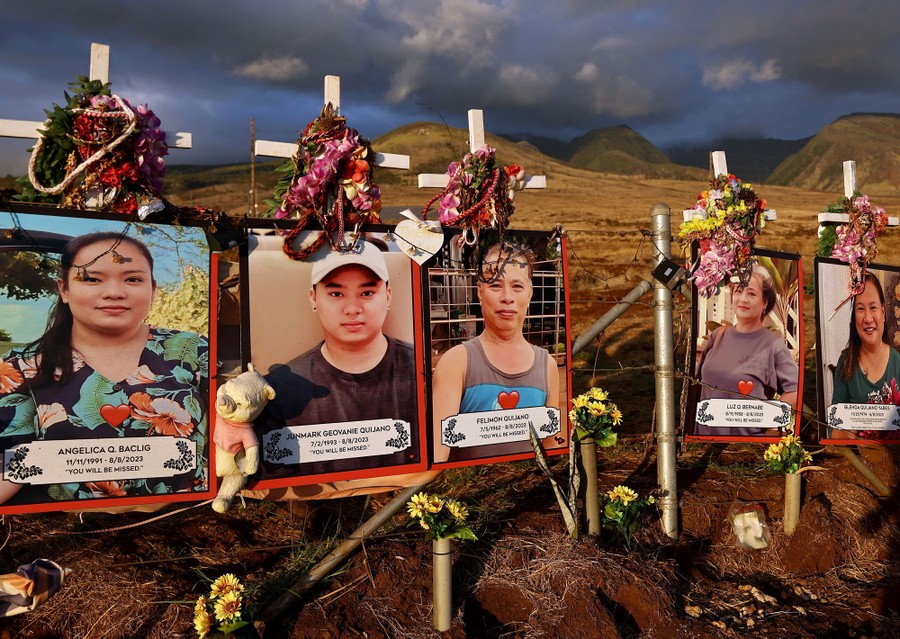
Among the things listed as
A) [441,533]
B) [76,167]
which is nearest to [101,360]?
[76,167]

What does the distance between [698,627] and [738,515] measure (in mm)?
1365

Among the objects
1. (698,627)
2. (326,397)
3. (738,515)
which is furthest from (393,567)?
(738,515)

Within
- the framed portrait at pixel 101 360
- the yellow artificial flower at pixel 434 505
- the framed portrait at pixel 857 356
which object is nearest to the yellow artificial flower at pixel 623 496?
the yellow artificial flower at pixel 434 505

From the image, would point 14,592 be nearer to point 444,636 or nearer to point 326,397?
point 326,397

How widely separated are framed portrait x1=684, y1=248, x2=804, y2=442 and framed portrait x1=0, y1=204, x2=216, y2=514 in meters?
3.53

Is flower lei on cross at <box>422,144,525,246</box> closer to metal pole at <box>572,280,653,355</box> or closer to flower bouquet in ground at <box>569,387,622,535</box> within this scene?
metal pole at <box>572,280,653,355</box>

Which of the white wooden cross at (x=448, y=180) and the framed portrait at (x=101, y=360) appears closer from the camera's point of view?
the framed portrait at (x=101, y=360)

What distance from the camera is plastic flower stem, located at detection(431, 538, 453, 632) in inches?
145

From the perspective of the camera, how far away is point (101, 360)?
3.31 metres

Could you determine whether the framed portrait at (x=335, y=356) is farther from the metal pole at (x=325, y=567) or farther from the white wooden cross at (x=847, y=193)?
the white wooden cross at (x=847, y=193)

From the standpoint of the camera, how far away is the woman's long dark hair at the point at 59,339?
3.21 meters

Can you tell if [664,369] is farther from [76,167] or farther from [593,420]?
[76,167]

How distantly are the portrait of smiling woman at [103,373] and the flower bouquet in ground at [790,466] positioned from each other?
4052 millimetres

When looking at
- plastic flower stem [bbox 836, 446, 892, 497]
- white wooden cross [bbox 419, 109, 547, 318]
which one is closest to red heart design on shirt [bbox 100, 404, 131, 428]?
white wooden cross [bbox 419, 109, 547, 318]
